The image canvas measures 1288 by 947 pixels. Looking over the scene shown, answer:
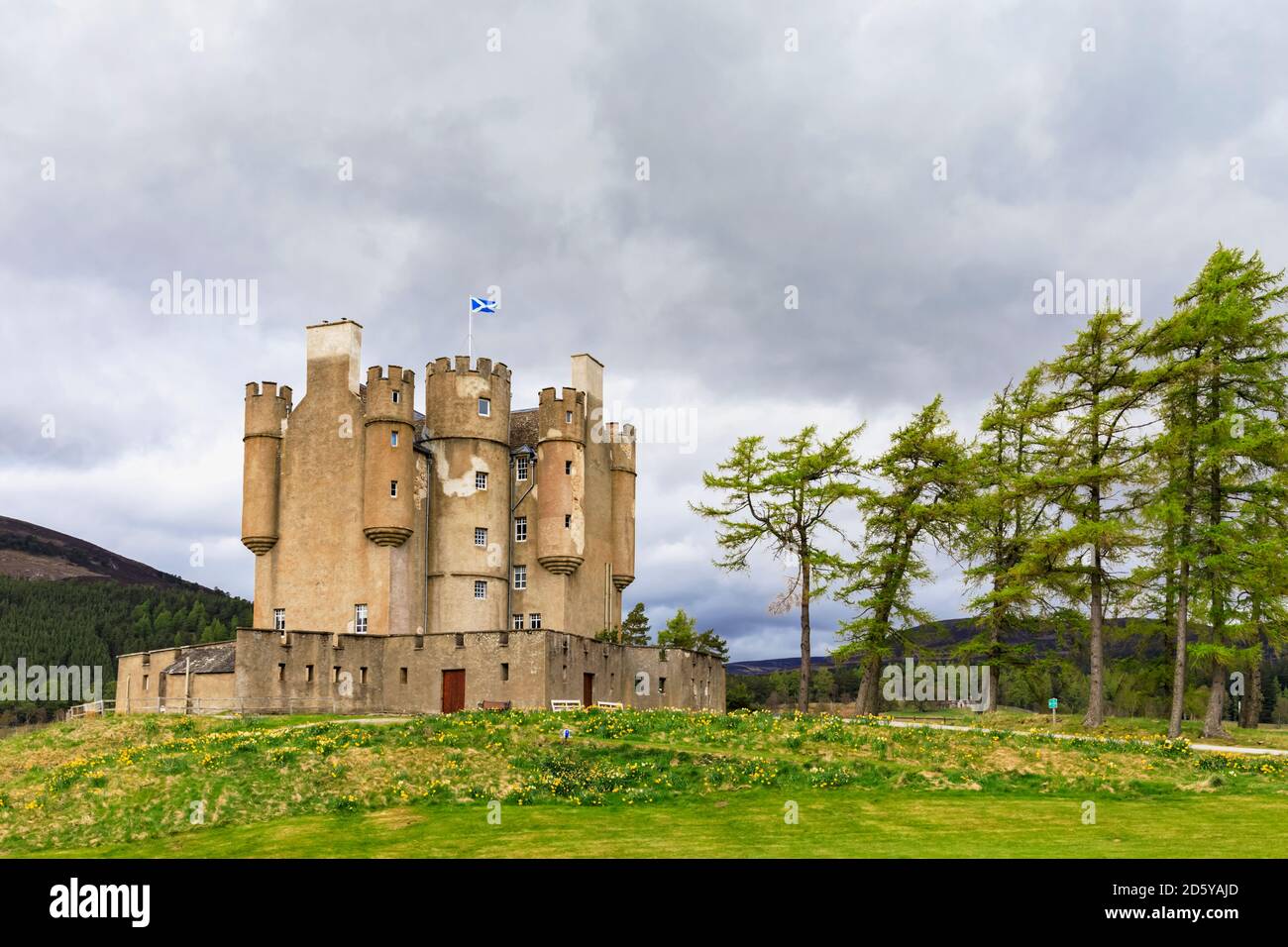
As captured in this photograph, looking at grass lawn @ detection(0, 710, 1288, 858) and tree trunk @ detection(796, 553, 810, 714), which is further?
tree trunk @ detection(796, 553, 810, 714)

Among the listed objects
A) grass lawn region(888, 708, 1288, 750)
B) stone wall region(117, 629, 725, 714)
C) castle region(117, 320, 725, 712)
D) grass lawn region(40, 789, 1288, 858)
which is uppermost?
castle region(117, 320, 725, 712)

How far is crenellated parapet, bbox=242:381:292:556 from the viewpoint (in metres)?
62.4

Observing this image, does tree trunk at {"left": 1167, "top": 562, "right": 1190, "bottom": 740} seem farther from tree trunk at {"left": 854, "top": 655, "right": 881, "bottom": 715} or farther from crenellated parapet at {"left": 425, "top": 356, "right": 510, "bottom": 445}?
crenellated parapet at {"left": 425, "top": 356, "right": 510, "bottom": 445}

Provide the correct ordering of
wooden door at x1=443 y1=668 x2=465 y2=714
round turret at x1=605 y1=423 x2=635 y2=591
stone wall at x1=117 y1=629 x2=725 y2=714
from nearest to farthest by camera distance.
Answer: stone wall at x1=117 y1=629 x2=725 y2=714 < wooden door at x1=443 y1=668 x2=465 y2=714 < round turret at x1=605 y1=423 x2=635 y2=591

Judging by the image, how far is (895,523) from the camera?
5706cm

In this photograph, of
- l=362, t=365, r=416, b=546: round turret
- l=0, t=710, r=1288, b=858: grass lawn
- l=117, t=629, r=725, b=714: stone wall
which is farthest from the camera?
l=362, t=365, r=416, b=546: round turret

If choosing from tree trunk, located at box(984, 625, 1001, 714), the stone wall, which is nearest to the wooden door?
the stone wall

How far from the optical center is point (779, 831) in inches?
925

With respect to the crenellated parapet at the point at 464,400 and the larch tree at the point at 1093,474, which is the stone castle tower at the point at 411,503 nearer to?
the crenellated parapet at the point at 464,400

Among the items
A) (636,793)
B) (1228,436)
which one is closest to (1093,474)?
(1228,436)

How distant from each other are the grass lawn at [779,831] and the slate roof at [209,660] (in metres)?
28.7

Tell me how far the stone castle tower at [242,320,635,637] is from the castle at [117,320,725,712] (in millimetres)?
79

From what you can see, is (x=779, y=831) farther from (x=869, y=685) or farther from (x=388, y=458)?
(x=388, y=458)
